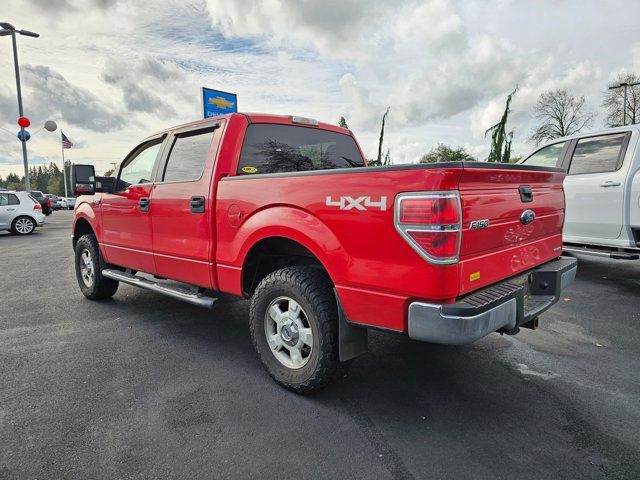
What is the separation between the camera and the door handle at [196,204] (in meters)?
3.49

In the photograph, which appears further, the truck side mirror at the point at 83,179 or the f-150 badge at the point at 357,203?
the truck side mirror at the point at 83,179

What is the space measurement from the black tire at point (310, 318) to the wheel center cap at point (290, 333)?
103 mm

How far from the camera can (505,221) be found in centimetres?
266

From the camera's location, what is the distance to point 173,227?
12.5 feet

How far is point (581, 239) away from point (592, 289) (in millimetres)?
706

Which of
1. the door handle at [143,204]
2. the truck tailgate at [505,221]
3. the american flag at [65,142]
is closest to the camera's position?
→ the truck tailgate at [505,221]

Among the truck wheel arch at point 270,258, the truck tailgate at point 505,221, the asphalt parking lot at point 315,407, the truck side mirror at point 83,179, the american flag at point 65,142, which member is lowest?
the asphalt parking lot at point 315,407

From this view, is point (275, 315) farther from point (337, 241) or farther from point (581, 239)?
point (581, 239)

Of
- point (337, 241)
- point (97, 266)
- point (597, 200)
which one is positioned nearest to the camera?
point (337, 241)

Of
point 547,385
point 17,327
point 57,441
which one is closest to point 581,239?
point 547,385

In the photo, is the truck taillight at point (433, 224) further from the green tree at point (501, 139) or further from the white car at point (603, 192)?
the green tree at point (501, 139)

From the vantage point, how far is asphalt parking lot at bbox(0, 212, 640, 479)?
2.21m

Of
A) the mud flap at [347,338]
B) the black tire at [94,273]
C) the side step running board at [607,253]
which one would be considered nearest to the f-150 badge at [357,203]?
the mud flap at [347,338]

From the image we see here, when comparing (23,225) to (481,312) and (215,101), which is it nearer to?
(215,101)
